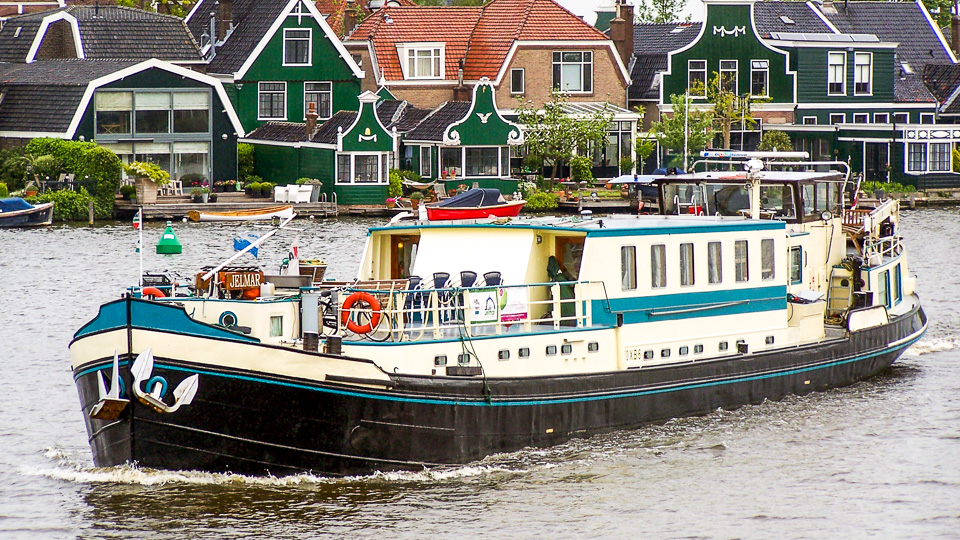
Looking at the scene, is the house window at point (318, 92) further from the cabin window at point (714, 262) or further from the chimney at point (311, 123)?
the cabin window at point (714, 262)

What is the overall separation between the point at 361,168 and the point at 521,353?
4233cm

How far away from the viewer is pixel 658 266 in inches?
920

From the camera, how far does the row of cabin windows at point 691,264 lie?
75.3ft

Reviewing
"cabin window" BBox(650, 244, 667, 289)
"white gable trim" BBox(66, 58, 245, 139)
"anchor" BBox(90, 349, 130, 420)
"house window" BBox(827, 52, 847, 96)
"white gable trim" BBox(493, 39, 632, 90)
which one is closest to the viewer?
"anchor" BBox(90, 349, 130, 420)

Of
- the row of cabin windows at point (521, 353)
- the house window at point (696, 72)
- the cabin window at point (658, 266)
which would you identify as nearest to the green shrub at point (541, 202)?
the house window at point (696, 72)

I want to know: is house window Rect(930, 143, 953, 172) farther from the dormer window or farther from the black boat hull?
the black boat hull

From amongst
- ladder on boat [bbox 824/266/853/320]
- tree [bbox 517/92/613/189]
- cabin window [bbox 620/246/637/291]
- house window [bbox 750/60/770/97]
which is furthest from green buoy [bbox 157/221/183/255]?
house window [bbox 750/60/770/97]

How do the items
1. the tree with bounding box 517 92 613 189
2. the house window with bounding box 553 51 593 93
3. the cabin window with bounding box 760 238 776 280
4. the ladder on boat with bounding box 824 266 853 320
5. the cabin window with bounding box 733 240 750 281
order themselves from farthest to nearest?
the house window with bounding box 553 51 593 93 → the tree with bounding box 517 92 613 189 → the ladder on boat with bounding box 824 266 853 320 → the cabin window with bounding box 760 238 776 280 → the cabin window with bounding box 733 240 750 281

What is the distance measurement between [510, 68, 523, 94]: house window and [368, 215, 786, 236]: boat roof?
47.3 m

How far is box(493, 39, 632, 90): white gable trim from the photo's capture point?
71.8 metres

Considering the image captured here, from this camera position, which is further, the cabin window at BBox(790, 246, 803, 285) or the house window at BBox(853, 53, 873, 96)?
the house window at BBox(853, 53, 873, 96)

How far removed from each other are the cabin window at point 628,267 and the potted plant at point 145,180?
39713 millimetres

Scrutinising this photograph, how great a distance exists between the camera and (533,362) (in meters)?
21.7

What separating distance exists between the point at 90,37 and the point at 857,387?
48.6 metres
